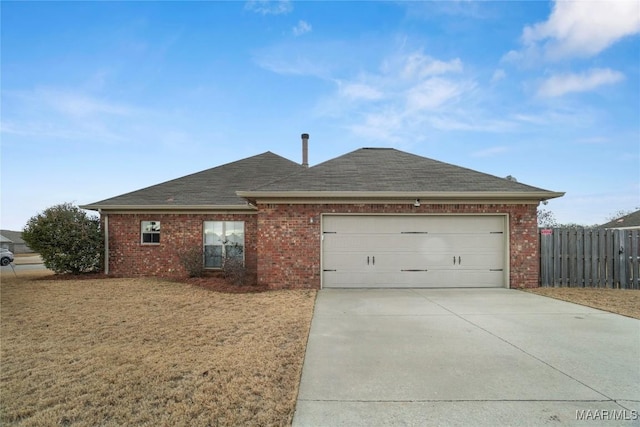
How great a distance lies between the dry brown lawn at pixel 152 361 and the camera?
283 centimetres

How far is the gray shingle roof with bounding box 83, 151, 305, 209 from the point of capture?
1209 cm

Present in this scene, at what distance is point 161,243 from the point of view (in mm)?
12102

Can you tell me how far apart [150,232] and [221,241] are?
8.80 ft

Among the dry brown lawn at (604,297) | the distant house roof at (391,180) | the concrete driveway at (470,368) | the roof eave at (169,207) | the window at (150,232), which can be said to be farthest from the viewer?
the window at (150,232)

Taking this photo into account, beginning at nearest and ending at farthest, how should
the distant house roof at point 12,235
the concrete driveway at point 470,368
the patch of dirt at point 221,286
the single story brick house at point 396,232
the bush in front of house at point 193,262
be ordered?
the concrete driveway at point 470,368 → the patch of dirt at point 221,286 → the single story brick house at point 396,232 → the bush in front of house at point 193,262 → the distant house roof at point 12,235

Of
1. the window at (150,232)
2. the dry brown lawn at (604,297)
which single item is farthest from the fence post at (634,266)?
the window at (150,232)

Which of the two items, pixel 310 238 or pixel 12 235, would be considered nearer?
pixel 310 238

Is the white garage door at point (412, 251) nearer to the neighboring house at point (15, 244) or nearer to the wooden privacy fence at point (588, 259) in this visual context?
the wooden privacy fence at point (588, 259)

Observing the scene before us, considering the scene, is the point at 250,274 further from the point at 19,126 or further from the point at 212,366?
the point at 19,126

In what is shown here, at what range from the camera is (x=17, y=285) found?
1065 cm

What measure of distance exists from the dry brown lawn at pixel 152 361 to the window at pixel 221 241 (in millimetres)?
4423

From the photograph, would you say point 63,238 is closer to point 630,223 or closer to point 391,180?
point 391,180

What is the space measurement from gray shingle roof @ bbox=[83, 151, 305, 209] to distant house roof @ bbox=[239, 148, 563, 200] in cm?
293

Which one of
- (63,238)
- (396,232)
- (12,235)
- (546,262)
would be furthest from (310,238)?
(12,235)
